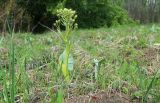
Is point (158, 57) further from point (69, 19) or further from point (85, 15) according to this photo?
point (85, 15)

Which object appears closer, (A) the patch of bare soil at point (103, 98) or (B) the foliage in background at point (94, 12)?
(A) the patch of bare soil at point (103, 98)

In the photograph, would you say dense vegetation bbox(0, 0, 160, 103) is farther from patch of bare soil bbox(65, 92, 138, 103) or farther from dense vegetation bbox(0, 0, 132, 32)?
dense vegetation bbox(0, 0, 132, 32)

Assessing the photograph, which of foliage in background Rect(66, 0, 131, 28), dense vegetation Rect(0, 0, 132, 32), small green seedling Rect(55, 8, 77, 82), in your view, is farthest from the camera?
foliage in background Rect(66, 0, 131, 28)

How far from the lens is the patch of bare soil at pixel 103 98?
1970mm

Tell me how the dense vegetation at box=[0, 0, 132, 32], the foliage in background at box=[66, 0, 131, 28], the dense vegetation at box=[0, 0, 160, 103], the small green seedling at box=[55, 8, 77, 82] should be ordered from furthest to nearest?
the foliage in background at box=[66, 0, 131, 28] < the dense vegetation at box=[0, 0, 132, 32] < the small green seedling at box=[55, 8, 77, 82] < the dense vegetation at box=[0, 0, 160, 103]

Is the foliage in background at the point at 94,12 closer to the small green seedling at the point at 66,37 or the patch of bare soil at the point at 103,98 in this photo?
the small green seedling at the point at 66,37

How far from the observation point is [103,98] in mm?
1998

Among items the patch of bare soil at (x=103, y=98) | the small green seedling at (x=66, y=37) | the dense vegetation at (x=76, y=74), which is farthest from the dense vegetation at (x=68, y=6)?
the patch of bare soil at (x=103, y=98)

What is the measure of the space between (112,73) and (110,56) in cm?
85

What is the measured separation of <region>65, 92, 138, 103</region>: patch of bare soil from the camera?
1970mm

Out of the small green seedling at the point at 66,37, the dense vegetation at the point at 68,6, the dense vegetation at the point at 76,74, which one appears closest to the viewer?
the dense vegetation at the point at 76,74

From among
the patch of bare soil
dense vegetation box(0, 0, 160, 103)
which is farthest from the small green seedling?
the patch of bare soil

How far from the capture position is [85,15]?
1783 centimetres

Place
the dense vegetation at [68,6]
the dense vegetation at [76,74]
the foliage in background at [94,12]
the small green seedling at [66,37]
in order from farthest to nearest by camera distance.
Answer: the foliage in background at [94,12], the dense vegetation at [68,6], the small green seedling at [66,37], the dense vegetation at [76,74]
